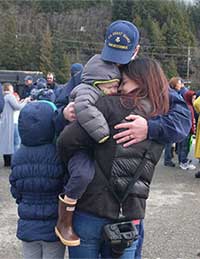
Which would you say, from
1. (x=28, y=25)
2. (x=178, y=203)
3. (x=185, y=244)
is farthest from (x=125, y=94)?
(x=28, y=25)

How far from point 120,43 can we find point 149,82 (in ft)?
0.79

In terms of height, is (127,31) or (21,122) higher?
(127,31)

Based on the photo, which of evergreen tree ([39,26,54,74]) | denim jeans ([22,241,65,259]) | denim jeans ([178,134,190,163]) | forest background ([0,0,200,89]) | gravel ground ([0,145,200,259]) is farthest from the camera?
forest background ([0,0,200,89])

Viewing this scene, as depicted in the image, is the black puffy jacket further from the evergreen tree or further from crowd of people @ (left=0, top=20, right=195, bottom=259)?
the evergreen tree

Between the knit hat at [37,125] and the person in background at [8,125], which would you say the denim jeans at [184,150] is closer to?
the person in background at [8,125]

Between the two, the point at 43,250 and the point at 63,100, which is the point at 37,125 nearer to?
the point at 63,100

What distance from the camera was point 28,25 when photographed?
66812 mm

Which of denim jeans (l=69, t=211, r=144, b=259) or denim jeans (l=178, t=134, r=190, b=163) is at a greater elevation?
denim jeans (l=69, t=211, r=144, b=259)

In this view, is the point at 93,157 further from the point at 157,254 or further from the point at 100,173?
the point at 157,254

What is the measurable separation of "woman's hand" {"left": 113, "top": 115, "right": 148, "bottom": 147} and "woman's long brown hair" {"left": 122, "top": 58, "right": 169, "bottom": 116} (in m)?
0.07

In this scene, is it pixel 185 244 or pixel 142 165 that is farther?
pixel 185 244

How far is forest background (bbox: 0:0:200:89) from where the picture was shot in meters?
53.7

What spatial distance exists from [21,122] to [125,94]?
67 cm

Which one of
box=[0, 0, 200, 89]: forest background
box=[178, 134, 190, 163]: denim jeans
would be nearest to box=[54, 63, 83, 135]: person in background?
box=[178, 134, 190, 163]: denim jeans
